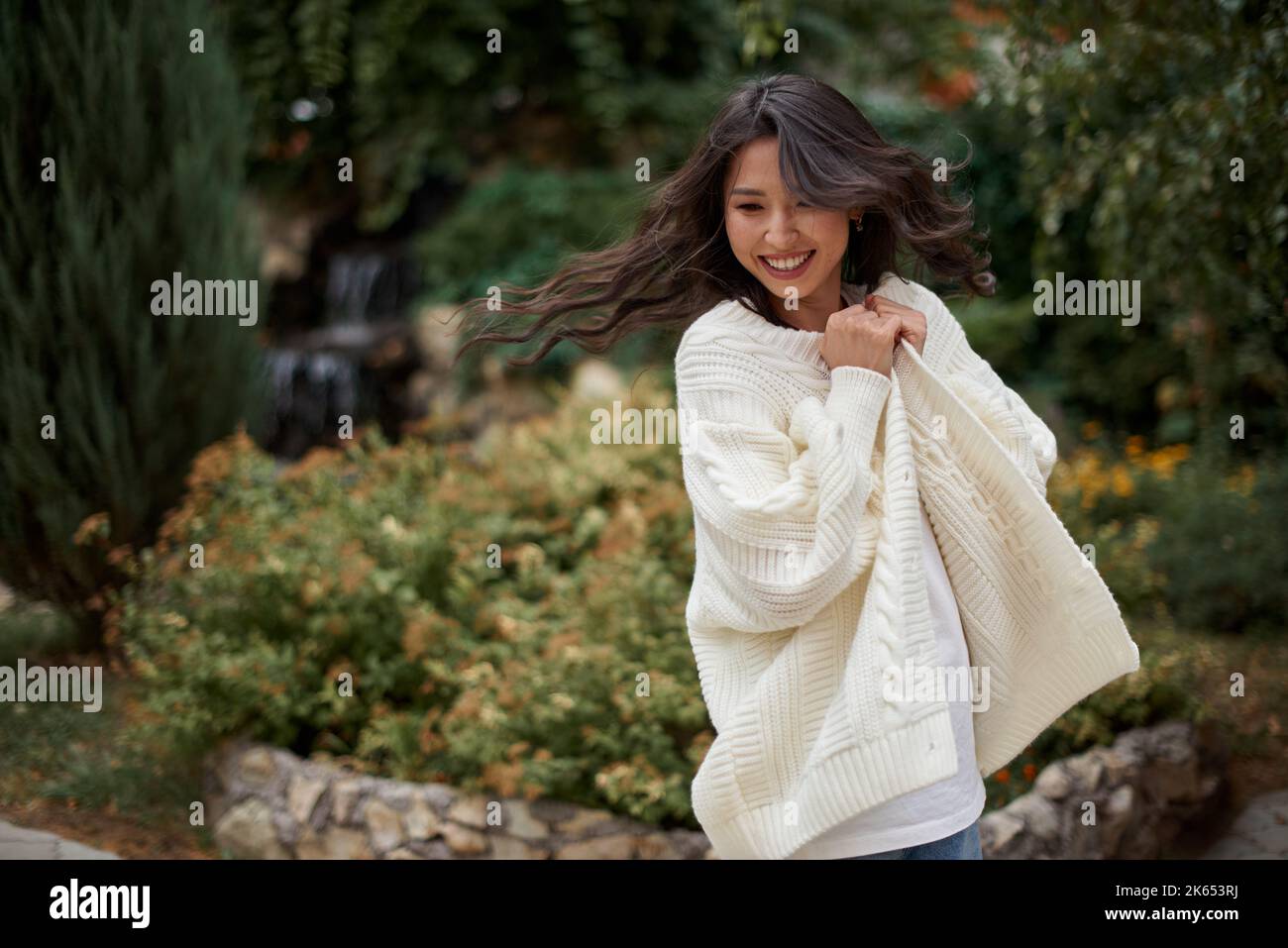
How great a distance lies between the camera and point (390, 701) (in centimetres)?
427

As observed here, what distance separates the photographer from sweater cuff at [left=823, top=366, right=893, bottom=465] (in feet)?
6.27

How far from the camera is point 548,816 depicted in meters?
Answer: 3.60

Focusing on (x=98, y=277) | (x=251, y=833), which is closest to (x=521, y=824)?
(x=251, y=833)

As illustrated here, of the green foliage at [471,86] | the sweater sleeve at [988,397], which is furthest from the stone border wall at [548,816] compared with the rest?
the green foliage at [471,86]

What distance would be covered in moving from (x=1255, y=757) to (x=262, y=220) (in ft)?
28.2

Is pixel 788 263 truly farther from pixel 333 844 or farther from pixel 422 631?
pixel 333 844

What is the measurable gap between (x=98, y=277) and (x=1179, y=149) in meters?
4.07

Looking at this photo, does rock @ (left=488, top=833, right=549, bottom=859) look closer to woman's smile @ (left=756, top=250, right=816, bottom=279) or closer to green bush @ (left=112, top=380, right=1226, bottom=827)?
green bush @ (left=112, top=380, right=1226, bottom=827)

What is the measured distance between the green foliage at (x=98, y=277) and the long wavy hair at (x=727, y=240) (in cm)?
278

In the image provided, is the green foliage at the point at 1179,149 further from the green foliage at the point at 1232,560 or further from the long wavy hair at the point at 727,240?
the long wavy hair at the point at 727,240

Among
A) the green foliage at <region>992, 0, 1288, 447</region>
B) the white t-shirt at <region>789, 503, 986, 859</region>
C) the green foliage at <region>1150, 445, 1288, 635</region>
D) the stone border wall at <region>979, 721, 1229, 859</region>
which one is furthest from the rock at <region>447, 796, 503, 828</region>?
the green foliage at <region>1150, 445, 1288, 635</region>

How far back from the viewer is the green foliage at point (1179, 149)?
3922mm

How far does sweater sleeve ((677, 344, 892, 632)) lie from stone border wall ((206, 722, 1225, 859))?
1.76 metres
